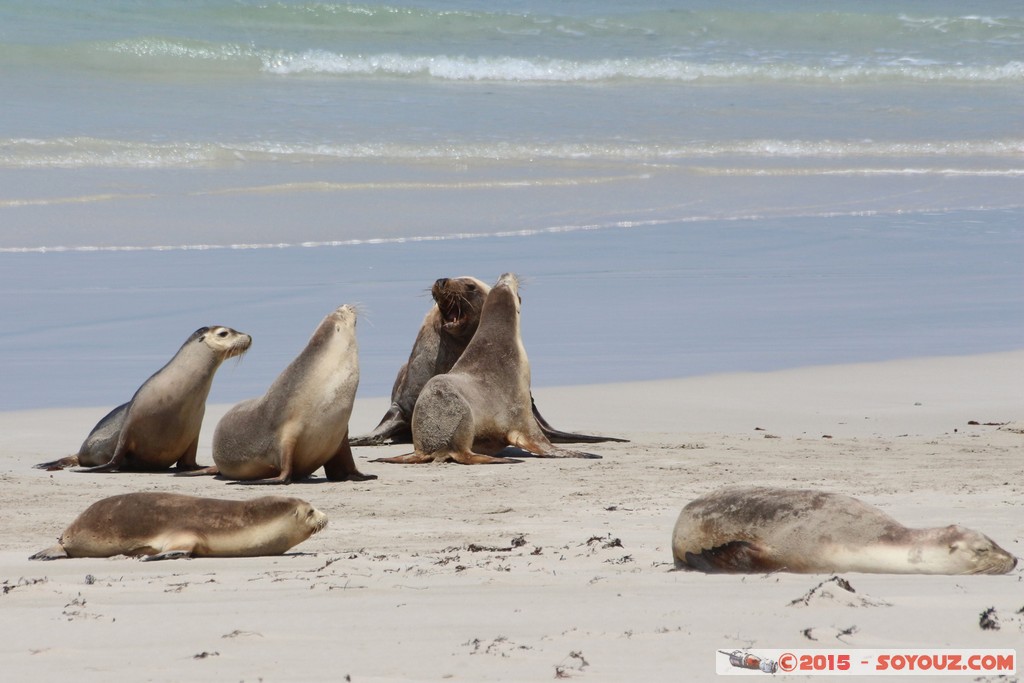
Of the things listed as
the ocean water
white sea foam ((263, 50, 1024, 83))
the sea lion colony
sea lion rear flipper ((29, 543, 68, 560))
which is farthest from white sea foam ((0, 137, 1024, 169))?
sea lion rear flipper ((29, 543, 68, 560))

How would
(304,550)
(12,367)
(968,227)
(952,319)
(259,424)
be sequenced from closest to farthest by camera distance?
1. (304,550)
2. (259,424)
3. (12,367)
4. (952,319)
5. (968,227)

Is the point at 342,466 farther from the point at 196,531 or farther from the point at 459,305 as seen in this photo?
the point at 196,531

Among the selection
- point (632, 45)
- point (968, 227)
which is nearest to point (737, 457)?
point (968, 227)

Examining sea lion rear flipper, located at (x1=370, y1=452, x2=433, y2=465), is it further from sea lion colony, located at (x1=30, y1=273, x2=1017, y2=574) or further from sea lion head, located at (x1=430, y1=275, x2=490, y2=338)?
sea lion head, located at (x1=430, y1=275, x2=490, y2=338)

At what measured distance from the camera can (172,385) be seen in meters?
6.99

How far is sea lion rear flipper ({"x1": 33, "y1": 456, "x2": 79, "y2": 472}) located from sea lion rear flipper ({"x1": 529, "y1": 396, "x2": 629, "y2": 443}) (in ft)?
7.37

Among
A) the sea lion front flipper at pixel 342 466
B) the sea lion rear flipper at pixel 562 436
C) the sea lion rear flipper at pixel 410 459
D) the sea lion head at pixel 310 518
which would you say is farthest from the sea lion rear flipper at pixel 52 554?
the sea lion rear flipper at pixel 562 436

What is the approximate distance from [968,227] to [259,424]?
9.03 m

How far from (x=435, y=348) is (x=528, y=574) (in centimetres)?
409

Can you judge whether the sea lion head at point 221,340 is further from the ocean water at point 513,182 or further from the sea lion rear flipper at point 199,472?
the ocean water at point 513,182

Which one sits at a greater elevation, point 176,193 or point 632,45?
point 632,45

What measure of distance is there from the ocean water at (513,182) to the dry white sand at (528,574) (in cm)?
138

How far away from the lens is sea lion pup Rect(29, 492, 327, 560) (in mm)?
4582

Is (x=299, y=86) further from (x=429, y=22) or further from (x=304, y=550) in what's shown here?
(x=304, y=550)
